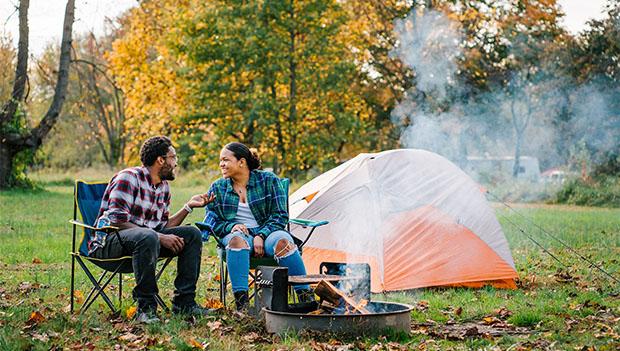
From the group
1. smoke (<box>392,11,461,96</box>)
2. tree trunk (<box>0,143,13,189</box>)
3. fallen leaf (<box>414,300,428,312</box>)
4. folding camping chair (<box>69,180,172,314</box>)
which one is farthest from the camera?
smoke (<box>392,11,461,96</box>)

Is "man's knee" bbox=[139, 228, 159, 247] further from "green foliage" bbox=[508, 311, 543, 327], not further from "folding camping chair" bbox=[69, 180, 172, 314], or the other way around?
"green foliage" bbox=[508, 311, 543, 327]

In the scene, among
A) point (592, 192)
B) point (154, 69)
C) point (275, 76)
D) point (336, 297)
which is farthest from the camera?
point (154, 69)

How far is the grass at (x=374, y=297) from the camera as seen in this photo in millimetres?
3768

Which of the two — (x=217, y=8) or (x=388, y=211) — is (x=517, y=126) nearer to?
(x=217, y=8)

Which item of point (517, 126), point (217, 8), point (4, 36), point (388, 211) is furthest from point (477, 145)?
point (388, 211)

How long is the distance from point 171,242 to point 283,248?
0.61 m

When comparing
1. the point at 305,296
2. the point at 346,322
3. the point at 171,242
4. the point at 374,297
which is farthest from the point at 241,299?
the point at 374,297

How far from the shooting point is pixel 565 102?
58.0 ft

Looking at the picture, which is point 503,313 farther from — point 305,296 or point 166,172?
point 166,172

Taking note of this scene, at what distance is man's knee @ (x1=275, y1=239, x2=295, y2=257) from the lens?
4645mm

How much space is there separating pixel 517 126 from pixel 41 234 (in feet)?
43.2

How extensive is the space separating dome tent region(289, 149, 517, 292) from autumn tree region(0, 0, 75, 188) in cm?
979

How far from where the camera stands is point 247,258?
4.58m

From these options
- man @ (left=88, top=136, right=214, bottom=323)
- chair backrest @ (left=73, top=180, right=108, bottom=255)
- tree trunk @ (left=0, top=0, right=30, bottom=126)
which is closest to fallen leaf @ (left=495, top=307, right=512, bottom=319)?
man @ (left=88, top=136, right=214, bottom=323)
